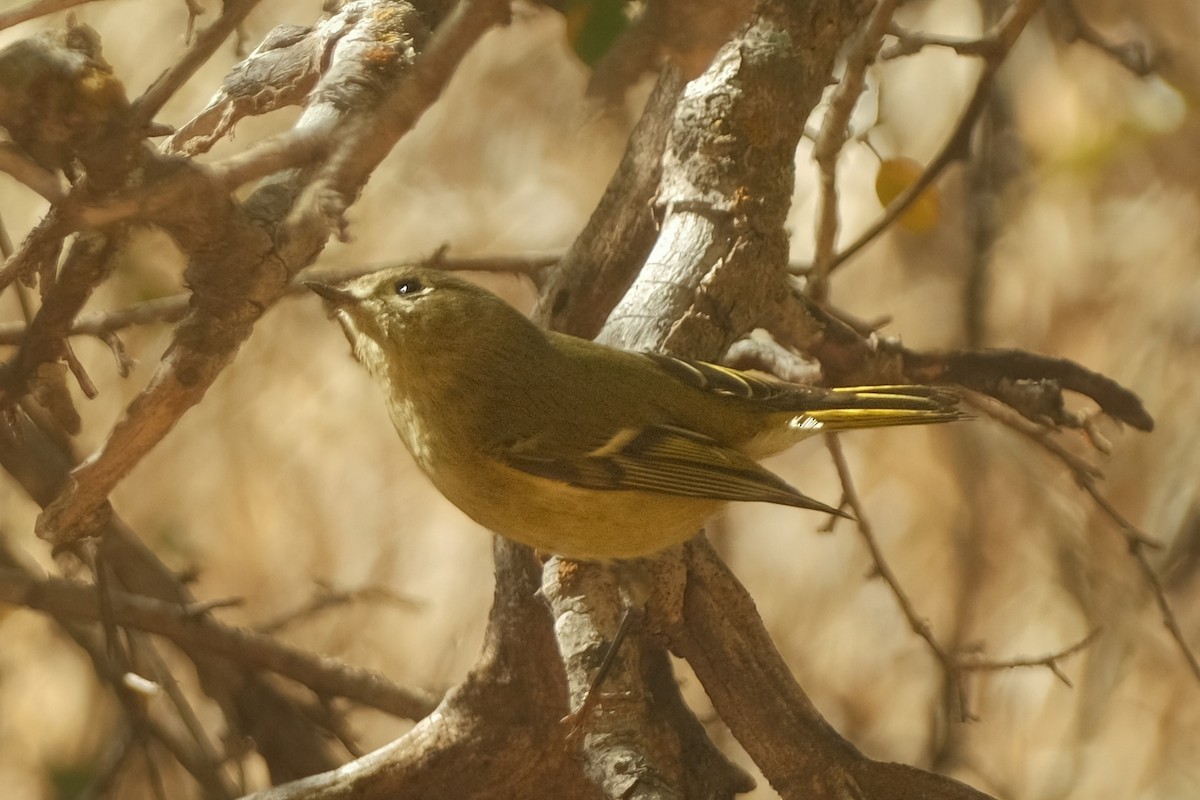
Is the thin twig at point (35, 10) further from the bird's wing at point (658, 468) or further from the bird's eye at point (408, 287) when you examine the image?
the bird's wing at point (658, 468)

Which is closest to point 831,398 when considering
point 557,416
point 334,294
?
point 557,416

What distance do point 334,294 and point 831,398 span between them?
Result: 0.80m

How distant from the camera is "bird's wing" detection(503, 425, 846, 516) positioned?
1.69 meters

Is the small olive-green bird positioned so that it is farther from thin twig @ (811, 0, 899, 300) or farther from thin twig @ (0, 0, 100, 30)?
thin twig @ (0, 0, 100, 30)

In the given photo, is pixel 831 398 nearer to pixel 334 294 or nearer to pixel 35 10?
pixel 334 294

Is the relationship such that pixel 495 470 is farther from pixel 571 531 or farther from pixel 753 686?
pixel 753 686

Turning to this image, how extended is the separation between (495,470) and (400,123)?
793 mm

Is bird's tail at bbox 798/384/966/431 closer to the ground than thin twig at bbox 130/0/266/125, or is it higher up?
closer to the ground

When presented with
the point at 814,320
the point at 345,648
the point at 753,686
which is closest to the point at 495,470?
the point at 753,686

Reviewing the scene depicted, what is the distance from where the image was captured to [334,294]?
1719 mm

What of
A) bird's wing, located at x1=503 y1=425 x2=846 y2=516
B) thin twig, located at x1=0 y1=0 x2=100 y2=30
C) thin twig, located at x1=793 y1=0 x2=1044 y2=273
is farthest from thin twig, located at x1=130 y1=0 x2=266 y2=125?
thin twig, located at x1=793 y1=0 x2=1044 y2=273

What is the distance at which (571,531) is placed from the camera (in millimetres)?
1639

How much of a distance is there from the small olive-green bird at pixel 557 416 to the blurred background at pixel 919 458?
1648 mm

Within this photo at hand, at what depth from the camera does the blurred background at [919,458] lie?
3.45m
